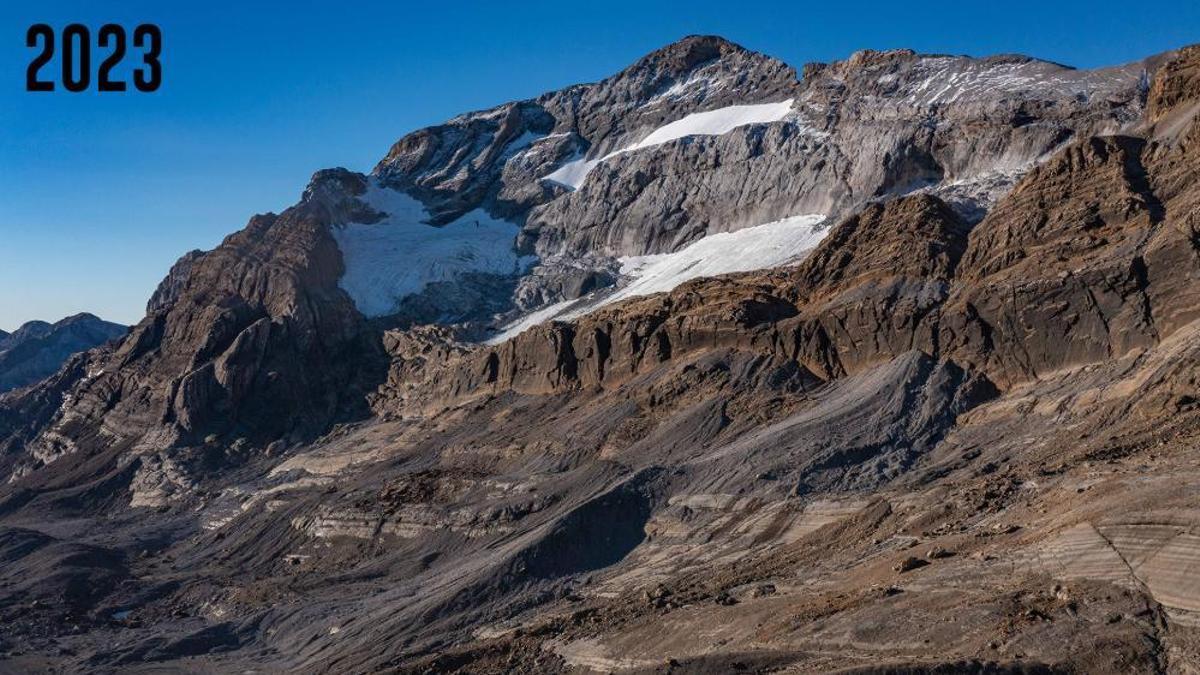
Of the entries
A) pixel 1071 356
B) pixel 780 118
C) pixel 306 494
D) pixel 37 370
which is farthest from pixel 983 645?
pixel 37 370

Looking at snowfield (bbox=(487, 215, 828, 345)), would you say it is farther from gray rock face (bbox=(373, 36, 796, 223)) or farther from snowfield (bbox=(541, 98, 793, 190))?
gray rock face (bbox=(373, 36, 796, 223))

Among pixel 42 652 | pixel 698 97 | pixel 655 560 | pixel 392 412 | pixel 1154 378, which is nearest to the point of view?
pixel 1154 378

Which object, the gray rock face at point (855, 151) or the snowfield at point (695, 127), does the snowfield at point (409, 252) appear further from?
the snowfield at point (695, 127)

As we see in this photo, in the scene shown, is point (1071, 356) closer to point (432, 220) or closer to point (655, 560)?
point (655, 560)

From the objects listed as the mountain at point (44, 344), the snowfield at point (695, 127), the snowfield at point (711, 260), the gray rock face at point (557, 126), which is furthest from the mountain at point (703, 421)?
the mountain at point (44, 344)

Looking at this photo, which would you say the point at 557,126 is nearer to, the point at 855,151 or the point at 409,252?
the point at 409,252
